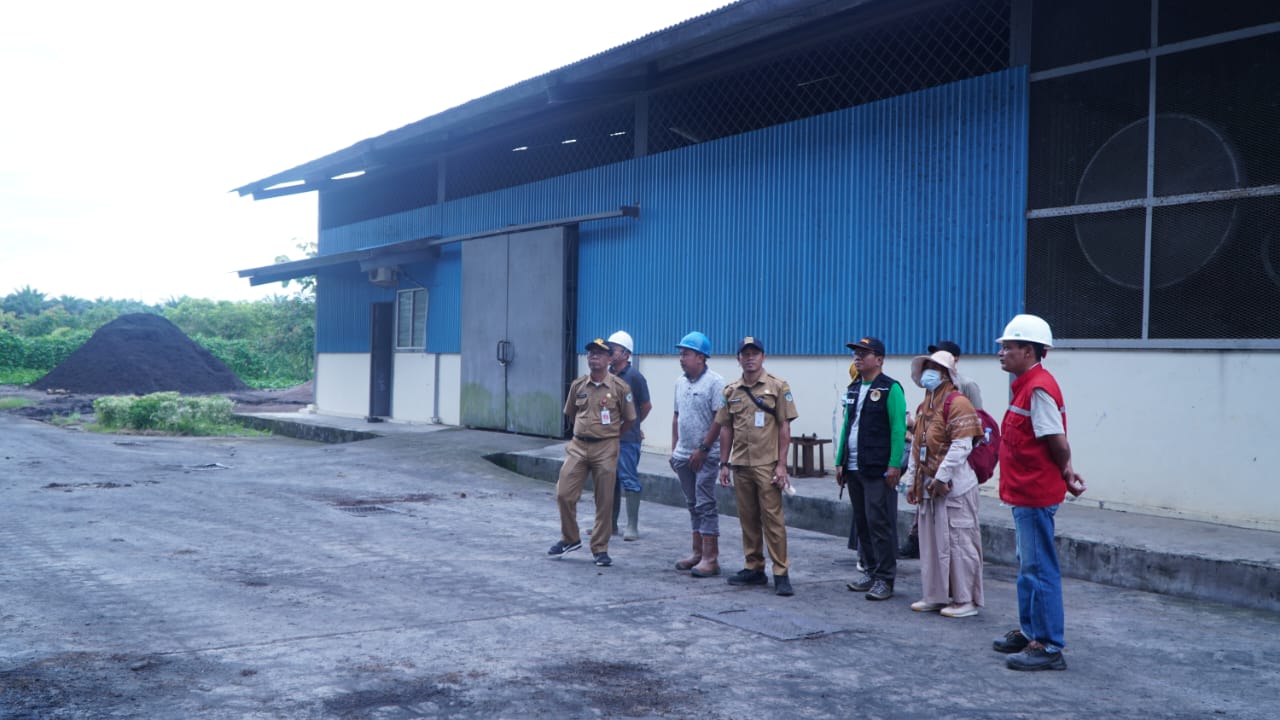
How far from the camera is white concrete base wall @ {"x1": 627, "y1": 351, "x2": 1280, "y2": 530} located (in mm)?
9391

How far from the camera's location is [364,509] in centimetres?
1154

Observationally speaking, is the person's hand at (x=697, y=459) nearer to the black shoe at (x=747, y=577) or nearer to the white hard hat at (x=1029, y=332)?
the black shoe at (x=747, y=577)

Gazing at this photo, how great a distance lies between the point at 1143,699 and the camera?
5102mm

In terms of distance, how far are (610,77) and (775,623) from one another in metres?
11.5

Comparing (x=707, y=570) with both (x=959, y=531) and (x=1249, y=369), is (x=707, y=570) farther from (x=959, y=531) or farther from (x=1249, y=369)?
(x=1249, y=369)

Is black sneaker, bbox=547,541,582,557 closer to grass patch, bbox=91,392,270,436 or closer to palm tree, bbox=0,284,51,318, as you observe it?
grass patch, bbox=91,392,270,436

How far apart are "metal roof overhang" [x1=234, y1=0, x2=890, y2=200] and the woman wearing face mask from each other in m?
6.52

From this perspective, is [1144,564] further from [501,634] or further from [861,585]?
[501,634]

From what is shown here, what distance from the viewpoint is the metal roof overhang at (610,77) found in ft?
42.2

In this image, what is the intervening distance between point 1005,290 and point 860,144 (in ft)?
9.72

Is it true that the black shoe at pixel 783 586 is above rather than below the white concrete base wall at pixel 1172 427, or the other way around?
below

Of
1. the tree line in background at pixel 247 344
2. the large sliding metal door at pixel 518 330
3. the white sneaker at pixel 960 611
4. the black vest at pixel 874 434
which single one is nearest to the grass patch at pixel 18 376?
the tree line in background at pixel 247 344

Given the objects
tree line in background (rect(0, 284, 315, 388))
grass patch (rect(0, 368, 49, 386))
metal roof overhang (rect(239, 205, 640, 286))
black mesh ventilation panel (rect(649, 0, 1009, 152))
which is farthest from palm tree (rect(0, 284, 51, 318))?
black mesh ventilation panel (rect(649, 0, 1009, 152))

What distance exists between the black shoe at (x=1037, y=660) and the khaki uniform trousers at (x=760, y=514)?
82.1 inches
